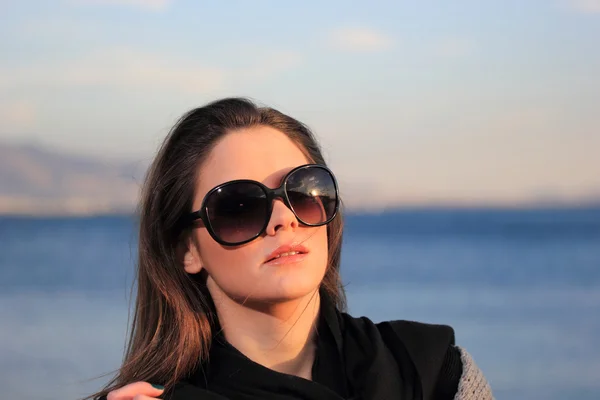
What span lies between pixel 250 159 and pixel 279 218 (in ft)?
0.76

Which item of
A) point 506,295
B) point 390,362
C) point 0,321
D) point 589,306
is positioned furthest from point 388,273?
point 390,362

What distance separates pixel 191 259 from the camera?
300cm

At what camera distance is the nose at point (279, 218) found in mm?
2725

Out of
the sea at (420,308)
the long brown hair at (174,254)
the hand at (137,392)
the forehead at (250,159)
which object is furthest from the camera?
the sea at (420,308)

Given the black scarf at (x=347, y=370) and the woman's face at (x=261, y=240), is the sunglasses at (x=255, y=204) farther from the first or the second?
the black scarf at (x=347, y=370)

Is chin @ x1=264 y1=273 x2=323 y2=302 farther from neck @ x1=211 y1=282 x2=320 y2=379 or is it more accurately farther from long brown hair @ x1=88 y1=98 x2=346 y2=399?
long brown hair @ x1=88 y1=98 x2=346 y2=399

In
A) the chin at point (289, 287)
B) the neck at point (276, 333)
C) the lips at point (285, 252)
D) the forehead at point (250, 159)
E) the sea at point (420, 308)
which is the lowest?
the sea at point (420, 308)

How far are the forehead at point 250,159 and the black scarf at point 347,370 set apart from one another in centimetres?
53

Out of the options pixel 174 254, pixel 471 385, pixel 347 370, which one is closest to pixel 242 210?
pixel 174 254

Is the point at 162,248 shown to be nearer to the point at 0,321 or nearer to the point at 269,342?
the point at 269,342

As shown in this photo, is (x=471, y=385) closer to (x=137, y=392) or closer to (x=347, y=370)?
(x=347, y=370)

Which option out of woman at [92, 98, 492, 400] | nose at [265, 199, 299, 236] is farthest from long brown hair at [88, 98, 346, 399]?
nose at [265, 199, 299, 236]

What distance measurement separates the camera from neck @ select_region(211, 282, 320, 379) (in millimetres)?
2818

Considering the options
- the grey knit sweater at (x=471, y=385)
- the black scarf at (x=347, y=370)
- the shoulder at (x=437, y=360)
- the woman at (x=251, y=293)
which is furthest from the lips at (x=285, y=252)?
the grey knit sweater at (x=471, y=385)
